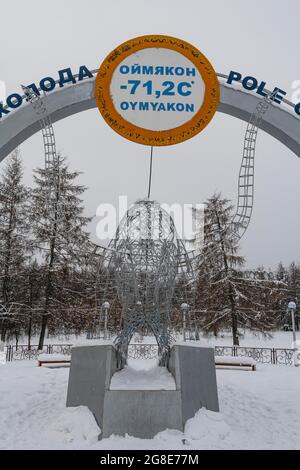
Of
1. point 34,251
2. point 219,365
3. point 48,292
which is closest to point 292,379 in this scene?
point 219,365

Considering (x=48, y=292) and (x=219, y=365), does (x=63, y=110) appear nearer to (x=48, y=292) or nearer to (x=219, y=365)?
(x=219, y=365)

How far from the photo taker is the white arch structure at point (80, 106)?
9.29 meters

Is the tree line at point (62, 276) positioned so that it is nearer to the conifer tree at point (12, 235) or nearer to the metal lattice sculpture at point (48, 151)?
the conifer tree at point (12, 235)

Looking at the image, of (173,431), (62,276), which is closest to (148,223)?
(173,431)

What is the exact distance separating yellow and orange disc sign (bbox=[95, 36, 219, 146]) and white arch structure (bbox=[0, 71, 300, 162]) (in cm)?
154

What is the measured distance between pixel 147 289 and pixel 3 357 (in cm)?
1220

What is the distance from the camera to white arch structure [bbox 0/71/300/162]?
30.5 feet

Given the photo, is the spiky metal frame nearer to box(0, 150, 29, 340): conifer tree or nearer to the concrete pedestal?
the concrete pedestal

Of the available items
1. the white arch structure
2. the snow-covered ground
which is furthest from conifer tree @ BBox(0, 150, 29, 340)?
the white arch structure

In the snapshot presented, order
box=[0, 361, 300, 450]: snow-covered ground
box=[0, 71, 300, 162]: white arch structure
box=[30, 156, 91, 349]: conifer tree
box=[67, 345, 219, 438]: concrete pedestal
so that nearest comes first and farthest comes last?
box=[0, 361, 300, 450]: snow-covered ground < box=[67, 345, 219, 438]: concrete pedestal < box=[0, 71, 300, 162]: white arch structure < box=[30, 156, 91, 349]: conifer tree

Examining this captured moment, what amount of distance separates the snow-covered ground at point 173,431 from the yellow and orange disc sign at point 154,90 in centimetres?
541

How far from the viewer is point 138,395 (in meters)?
7.41

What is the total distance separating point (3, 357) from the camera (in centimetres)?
1762

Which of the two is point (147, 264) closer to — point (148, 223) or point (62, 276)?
point (148, 223)
